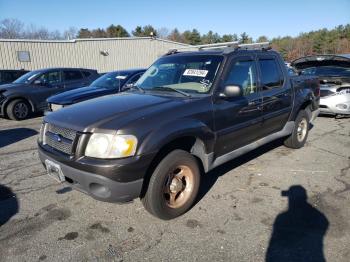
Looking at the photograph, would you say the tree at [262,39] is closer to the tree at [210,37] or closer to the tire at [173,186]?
the tree at [210,37]

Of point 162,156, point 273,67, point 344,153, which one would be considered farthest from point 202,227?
point 344,153

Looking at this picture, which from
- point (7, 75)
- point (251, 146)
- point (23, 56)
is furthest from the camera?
point (23, 56)

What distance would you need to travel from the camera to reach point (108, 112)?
3459 mm

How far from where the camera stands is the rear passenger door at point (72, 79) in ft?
36.7

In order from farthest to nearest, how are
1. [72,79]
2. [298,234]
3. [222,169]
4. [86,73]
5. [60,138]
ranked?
1. [86,73]
2. [72,79]
3. [222,169]
4. [60,138]
5. [298,234]

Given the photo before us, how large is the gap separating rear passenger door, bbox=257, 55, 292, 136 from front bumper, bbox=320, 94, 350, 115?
4181mm

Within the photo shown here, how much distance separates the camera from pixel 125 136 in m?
3.05

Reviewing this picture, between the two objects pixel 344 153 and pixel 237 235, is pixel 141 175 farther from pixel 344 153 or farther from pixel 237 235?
pixel 344 153

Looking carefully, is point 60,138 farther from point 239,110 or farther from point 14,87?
point 14,87

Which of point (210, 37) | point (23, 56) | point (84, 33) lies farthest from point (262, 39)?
point (23, 56)

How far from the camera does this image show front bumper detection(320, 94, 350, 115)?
8.73 m

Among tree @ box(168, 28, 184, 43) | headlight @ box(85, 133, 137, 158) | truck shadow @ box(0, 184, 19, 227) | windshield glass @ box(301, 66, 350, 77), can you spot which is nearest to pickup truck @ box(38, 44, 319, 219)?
headlight @ box(85, 133, 137, 158)

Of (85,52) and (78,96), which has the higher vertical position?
(85,52)

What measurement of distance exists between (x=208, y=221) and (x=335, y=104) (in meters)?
6.92
